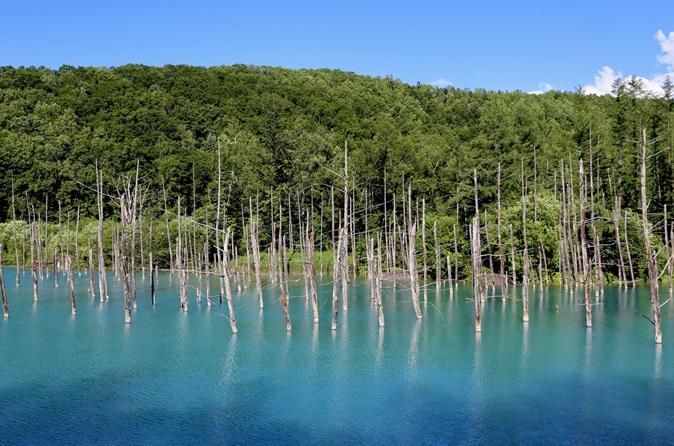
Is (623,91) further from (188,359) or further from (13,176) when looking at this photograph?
(13,176)

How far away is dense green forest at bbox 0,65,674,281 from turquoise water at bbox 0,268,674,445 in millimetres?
12091

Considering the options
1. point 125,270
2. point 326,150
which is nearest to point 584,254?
point 125,270

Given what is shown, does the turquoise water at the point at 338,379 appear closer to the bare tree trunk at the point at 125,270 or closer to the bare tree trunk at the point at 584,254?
the bare tree trunk at the point at 125,270

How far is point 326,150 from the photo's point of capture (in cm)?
7331

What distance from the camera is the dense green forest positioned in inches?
2130

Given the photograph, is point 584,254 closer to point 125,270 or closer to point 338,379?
point 338,379

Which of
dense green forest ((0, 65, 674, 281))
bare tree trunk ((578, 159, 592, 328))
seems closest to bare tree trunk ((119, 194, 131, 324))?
dense green forest ((0, 65, 674, 281))

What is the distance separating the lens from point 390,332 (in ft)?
94.3

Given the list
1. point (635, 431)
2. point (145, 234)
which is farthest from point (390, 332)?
point (145, 234)

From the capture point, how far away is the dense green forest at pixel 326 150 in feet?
177

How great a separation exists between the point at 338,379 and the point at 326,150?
2129 inches

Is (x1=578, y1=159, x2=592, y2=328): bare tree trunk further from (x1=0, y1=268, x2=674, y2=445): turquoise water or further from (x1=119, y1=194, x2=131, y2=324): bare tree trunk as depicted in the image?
(x1=119, y1=194, x2=131, y2=324): bare tree trunk

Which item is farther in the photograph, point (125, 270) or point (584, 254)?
point (125, 270)

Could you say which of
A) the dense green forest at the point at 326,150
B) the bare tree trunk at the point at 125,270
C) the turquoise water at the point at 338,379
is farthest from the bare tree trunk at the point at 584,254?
the bare tree trunk at the point at 125,270
